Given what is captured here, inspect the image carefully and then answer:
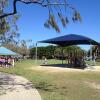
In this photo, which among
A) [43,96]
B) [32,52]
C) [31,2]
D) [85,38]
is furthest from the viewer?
[32,52]

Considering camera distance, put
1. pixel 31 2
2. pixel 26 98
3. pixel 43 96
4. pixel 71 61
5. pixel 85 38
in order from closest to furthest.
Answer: pixel 26 98, pixel 43 96, pixel 31 2, pixel 85 38, pixel 71 61

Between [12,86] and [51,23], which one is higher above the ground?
[51,23]

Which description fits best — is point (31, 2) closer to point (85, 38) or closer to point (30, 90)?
point (30, 90)

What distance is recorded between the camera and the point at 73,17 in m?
16.2

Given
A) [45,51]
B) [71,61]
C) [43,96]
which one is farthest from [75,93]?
[45,51]

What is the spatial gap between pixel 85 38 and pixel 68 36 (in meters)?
2.65

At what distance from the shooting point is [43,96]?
14.0 m

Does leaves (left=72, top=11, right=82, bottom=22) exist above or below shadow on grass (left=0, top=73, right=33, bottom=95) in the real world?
above

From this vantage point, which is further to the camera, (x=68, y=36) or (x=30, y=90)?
(x=68, y=36)

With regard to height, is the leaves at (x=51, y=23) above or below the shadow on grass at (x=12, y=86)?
above

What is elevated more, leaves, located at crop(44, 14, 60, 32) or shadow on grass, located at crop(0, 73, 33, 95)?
leaves, located at crop(44, 14, 60, 32)

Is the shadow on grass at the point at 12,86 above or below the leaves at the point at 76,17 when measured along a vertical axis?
below

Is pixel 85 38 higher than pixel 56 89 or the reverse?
higher

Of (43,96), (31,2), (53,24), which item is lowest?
(43,96)
